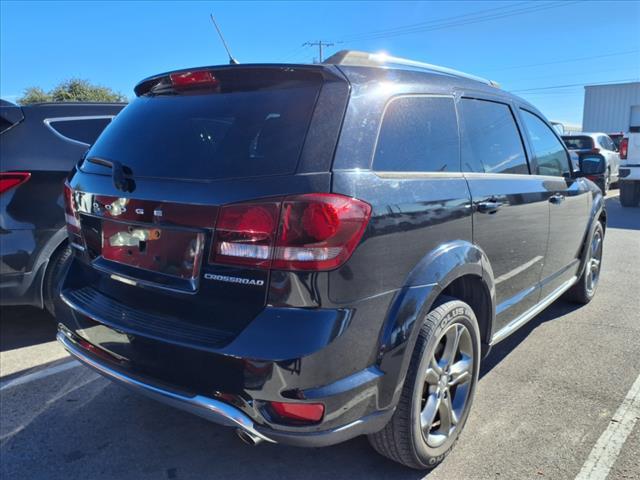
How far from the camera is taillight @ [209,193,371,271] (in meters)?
1.94

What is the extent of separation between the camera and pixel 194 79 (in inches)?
100

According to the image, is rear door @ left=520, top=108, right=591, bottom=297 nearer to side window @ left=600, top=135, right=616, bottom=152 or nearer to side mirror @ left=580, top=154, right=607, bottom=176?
side mirror @ left=580, top=154, right=607, bottom=176

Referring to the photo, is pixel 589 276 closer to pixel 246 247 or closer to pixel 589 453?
pixel 589 453

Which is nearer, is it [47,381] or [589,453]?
[589,453]

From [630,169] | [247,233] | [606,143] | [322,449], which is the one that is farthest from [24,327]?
[606,143]

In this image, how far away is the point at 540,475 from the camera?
2541 millimetres

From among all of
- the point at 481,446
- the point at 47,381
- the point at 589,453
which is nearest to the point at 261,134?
the point at 481,446

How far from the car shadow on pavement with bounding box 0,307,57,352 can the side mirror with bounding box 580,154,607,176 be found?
15.2ft

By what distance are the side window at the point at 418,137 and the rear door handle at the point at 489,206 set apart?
229 millimetres

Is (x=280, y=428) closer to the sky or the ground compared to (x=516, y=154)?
closer to the ground

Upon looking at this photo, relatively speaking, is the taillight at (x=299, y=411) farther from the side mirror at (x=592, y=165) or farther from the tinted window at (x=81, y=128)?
the side mirror at (x=592, y=165)

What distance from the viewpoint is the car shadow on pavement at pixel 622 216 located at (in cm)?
1010

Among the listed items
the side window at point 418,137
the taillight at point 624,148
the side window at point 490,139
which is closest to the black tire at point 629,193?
the taillight at point 624,148

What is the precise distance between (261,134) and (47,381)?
2.52 meters
